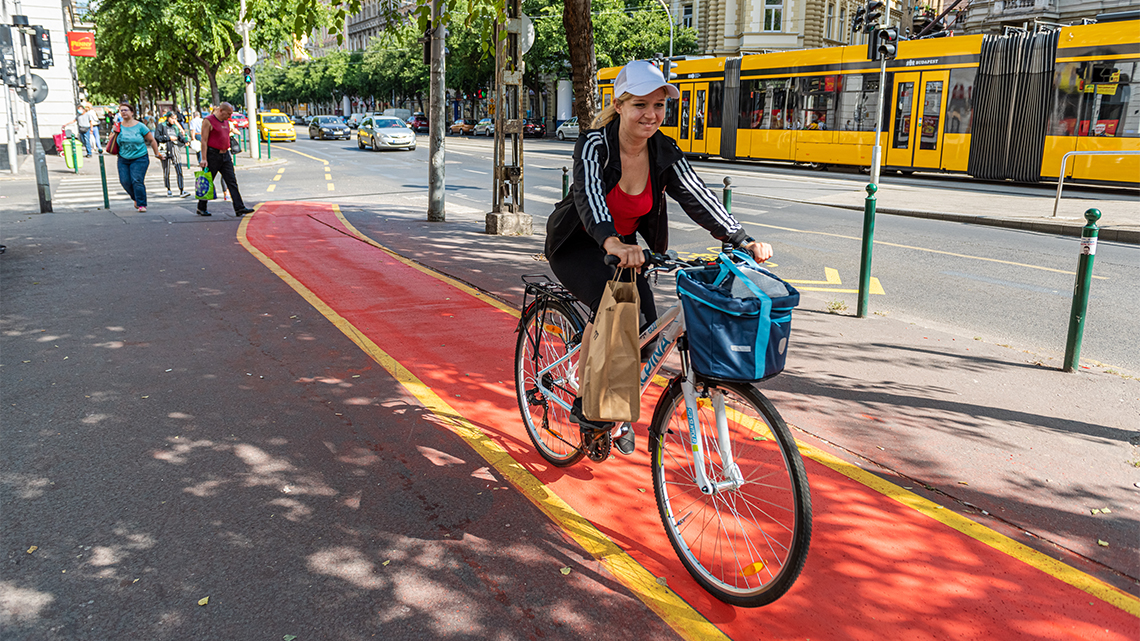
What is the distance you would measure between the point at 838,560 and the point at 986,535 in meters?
0.71

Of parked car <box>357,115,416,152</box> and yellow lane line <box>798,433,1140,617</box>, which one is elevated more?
parked car <box>357,115,416,152</box>

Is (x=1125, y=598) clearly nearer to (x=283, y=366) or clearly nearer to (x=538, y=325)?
(x=538, y=325)

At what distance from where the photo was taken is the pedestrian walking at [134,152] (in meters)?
14.7

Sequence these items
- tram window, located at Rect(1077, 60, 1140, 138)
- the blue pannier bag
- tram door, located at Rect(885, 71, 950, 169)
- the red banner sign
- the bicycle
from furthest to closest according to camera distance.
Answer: the red banner sign < tram door, located at Rect(885, 71, 950, 169) < tram window, located at Rect(1077, 60, 1140, 138) < the bicycle < the blue pannier bag

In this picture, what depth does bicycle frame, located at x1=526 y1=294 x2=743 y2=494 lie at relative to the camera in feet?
9.62

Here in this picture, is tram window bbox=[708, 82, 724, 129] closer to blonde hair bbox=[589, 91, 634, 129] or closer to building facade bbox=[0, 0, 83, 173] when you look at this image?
building facade bbox=[0, 0, 83, 173]

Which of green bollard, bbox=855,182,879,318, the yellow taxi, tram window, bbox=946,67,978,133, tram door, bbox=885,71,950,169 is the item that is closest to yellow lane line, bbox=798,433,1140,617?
green bollard, bbox=855,182,879,318

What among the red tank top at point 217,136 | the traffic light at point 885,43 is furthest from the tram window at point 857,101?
the red tank top at point 217,136

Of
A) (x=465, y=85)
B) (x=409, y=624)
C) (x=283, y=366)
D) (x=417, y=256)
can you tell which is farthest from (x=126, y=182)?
(x=465, y=85)

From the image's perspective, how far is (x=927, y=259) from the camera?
10820 millimetres

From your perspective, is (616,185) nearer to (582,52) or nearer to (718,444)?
(718,444)

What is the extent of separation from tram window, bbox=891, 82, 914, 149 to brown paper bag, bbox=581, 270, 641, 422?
875 inches

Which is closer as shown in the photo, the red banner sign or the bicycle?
the bicycle

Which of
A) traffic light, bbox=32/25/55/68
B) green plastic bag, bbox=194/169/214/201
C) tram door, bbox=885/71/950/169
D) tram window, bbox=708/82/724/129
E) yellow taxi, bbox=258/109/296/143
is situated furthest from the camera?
yellow taxi, bbox=258/109/296/143
